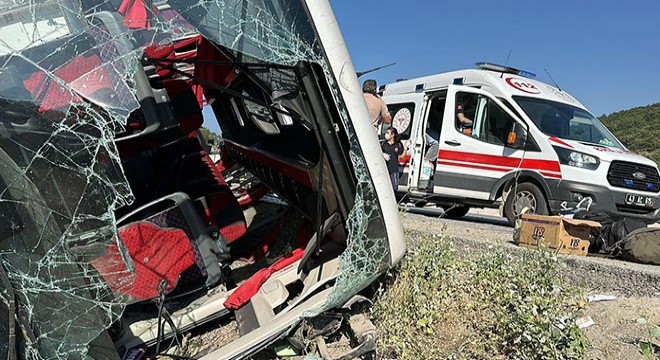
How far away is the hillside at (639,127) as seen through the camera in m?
25.5

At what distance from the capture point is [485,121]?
289 inches

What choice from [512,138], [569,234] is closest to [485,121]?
[512,138]

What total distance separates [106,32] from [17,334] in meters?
1.30

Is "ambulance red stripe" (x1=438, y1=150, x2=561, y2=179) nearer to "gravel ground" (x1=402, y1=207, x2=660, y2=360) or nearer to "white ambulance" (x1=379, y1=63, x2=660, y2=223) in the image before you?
"white ambulance" (x1=379, y1=63, x2=660, y2=223)

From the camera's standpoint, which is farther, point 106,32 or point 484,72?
point 484,72

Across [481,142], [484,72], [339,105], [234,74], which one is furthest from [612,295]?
[484,72]

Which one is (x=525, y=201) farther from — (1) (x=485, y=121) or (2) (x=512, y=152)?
(1) (x=485, y=121)

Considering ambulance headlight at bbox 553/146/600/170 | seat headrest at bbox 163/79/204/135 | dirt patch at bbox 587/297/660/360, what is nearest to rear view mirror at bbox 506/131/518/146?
ambulance headlight at bbox 553/146/600/170

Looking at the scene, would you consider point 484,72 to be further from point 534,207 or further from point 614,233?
point 614,233

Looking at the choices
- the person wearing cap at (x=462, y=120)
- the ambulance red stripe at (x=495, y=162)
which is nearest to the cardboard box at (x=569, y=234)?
the ambulance red stripe at (x=495, y=162)

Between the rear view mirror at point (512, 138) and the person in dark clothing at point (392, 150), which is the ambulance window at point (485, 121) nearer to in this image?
the rear view mirror at point (512, 138)

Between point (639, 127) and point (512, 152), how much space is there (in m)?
27.6

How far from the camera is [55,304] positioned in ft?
6.57

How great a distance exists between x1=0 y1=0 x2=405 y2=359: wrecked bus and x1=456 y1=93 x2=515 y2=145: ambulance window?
14.8ft
